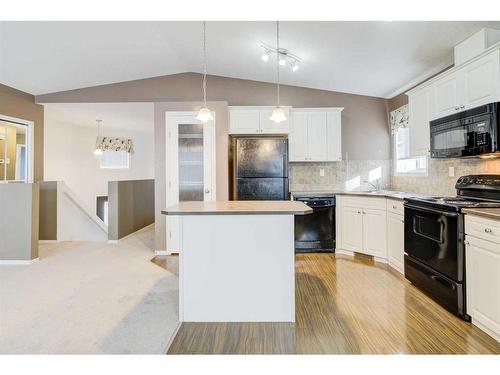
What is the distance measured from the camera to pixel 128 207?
575 centimetres

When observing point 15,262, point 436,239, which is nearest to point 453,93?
point 436,239

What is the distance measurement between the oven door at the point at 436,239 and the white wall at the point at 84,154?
513 centimetres

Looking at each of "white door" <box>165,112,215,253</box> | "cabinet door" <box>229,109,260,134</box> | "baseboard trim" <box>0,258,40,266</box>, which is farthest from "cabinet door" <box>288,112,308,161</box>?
"baseboard trim" <box>0,258,40,266</box>

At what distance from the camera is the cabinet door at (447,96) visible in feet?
9.21

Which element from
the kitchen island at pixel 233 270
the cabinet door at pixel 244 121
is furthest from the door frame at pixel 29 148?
the kitchen island at pixel 233 270

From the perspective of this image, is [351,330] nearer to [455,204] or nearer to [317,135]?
[455,204]

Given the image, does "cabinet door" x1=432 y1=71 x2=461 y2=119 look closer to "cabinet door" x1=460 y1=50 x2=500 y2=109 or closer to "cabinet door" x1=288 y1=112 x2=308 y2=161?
"cabinet door" x1=460 y1=50 x2=500 y2=109

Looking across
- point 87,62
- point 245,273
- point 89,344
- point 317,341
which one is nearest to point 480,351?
point 317,341

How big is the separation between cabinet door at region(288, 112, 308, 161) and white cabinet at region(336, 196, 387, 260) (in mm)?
904

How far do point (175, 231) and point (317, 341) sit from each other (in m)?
2.82

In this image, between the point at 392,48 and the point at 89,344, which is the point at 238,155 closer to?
the point at 392,48

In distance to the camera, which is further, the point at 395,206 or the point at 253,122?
the point at 253,122

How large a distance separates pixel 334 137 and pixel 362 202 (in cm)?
112

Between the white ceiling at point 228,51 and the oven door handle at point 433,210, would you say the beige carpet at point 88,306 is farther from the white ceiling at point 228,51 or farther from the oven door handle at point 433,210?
the white ceiling at point 228,51
